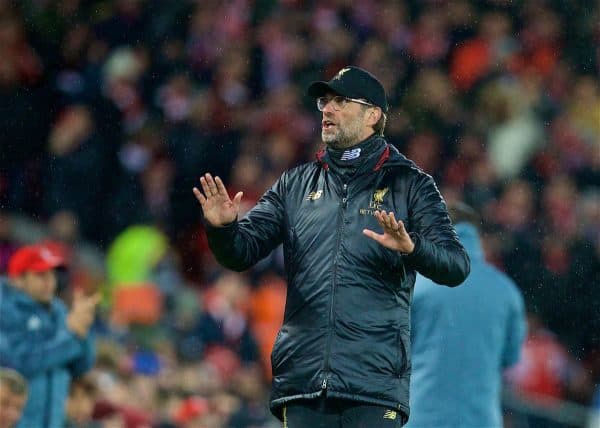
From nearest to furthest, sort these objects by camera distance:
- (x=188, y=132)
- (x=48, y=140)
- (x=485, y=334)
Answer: (x=485, y=334), (x=48, y=140), (x=188, y=132)

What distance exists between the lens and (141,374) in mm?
7863

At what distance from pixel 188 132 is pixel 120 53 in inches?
38.1

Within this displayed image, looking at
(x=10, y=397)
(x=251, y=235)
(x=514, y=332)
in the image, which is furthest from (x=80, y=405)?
(x=251, y=235)

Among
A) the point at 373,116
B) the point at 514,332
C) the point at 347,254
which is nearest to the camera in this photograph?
the point at 347,254

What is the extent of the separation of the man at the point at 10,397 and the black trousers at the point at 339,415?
5.03 ft

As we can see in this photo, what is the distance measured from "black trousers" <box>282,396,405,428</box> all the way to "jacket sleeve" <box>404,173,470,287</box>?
0.46m

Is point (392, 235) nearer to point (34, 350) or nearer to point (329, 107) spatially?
point (329, 107)

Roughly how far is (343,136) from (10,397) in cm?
182

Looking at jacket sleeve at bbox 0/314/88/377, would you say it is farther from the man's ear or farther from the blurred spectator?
the man's ear

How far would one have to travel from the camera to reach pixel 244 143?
33.6 ft

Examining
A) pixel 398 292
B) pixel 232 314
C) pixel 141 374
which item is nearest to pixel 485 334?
pixel 398 292

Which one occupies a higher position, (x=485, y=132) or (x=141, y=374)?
(x=485, y=132)

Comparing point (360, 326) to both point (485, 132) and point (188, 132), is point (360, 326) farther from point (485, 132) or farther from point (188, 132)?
point (485, 132)

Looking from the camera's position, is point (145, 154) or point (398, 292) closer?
point (398, 292)
